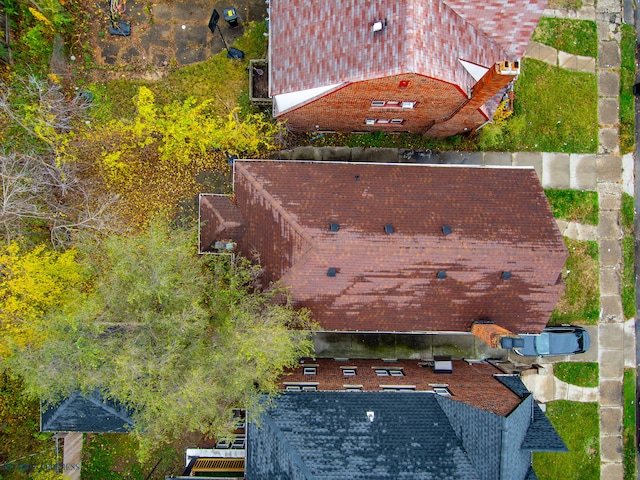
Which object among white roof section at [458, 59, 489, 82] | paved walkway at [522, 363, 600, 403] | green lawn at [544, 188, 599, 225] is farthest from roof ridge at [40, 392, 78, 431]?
green lawn at [544, 188, 599, 225]

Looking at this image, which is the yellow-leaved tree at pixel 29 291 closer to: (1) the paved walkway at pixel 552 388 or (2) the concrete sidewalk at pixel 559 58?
(1) the paved walkway at pixel 552 388

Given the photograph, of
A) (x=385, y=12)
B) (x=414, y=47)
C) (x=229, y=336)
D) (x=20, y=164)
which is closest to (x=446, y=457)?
(x=229, y=336)

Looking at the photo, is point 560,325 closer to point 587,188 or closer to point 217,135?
point 587,188

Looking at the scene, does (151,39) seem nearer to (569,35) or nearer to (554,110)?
(554,110)

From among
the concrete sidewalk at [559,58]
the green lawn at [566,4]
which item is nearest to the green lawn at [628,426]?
the concrete sidewalk at [559,58]

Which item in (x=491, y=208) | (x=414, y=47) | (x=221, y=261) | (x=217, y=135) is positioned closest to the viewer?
(x=414, y=47)

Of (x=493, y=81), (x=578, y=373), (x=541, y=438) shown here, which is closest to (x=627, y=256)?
(x=578, y=373)
